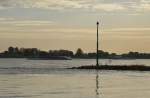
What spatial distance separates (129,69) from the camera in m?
89.6

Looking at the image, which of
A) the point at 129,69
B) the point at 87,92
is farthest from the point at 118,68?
the point at 87,92

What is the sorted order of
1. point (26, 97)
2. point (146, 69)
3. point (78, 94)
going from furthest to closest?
point (146, 69)
point (78, 94)
point (26, 97)

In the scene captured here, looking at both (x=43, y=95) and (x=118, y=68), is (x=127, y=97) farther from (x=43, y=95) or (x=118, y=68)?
(x=118, y=68)

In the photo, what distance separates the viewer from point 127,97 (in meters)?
35.1

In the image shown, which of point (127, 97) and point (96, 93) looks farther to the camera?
point (96, 93)

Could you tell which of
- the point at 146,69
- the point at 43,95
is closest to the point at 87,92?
the point at 43,95

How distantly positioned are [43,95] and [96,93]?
4.16 meters

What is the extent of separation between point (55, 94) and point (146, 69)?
5168 cm

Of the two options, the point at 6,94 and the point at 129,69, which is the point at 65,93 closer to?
the point at 6,94

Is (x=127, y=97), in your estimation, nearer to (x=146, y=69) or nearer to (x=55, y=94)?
(x=55, y=94)

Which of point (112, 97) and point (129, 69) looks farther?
point (129, 69)

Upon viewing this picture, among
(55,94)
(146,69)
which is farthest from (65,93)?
(146,69)

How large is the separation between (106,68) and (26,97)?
55.5 meters

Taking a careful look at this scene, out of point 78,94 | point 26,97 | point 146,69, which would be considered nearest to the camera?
point 26,97
